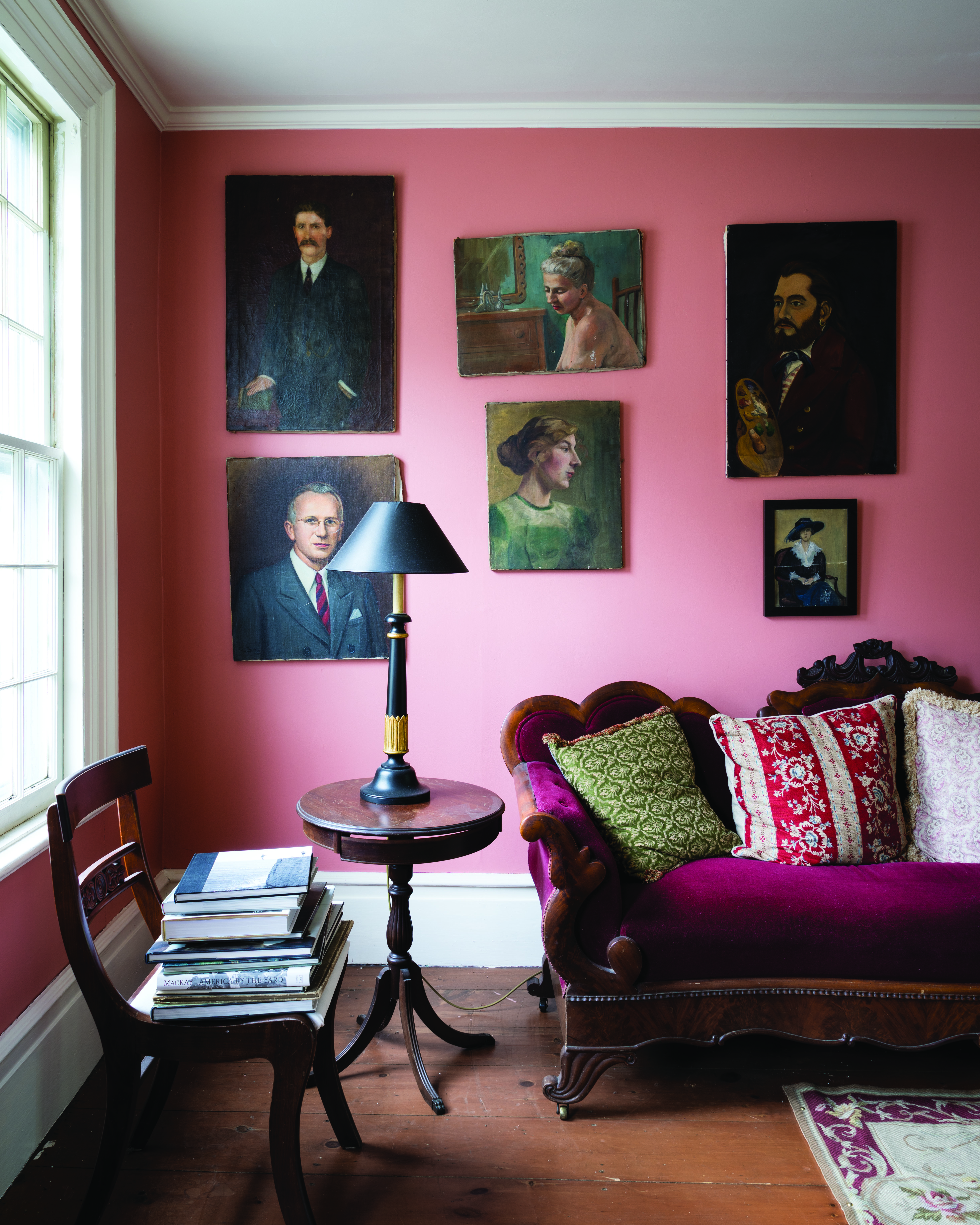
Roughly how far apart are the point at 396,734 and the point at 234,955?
2.57 feet

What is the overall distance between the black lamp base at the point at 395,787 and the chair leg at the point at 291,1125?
0.72m

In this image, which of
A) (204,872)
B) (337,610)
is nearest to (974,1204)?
(204,872)

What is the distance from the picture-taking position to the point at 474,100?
9.57 ft

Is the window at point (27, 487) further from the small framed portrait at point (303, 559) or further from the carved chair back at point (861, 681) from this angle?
the carved chair back at point (861, 681)

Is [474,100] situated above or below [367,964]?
above

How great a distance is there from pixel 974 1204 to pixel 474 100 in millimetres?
3500

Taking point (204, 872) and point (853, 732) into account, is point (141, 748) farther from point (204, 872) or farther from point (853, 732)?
point (853, 732)

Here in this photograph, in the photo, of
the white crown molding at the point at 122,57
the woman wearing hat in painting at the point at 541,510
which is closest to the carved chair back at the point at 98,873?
the woman wearing hat in painting at the point at 541,510

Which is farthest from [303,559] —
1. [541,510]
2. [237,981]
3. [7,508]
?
[237,981]

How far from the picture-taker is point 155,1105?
2023 mm

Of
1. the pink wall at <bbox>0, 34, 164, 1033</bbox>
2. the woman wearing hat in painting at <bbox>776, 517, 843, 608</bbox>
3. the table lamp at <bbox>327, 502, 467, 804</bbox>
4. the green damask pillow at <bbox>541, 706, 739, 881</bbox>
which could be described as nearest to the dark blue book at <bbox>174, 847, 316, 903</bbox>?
the table lamp at <bbox>327, 502, 467, 804</bbox>

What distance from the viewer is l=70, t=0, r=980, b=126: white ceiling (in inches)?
96.1

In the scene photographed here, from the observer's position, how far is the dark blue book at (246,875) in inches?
67.2

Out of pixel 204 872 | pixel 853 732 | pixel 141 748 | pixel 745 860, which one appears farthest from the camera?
pixel 853 732
